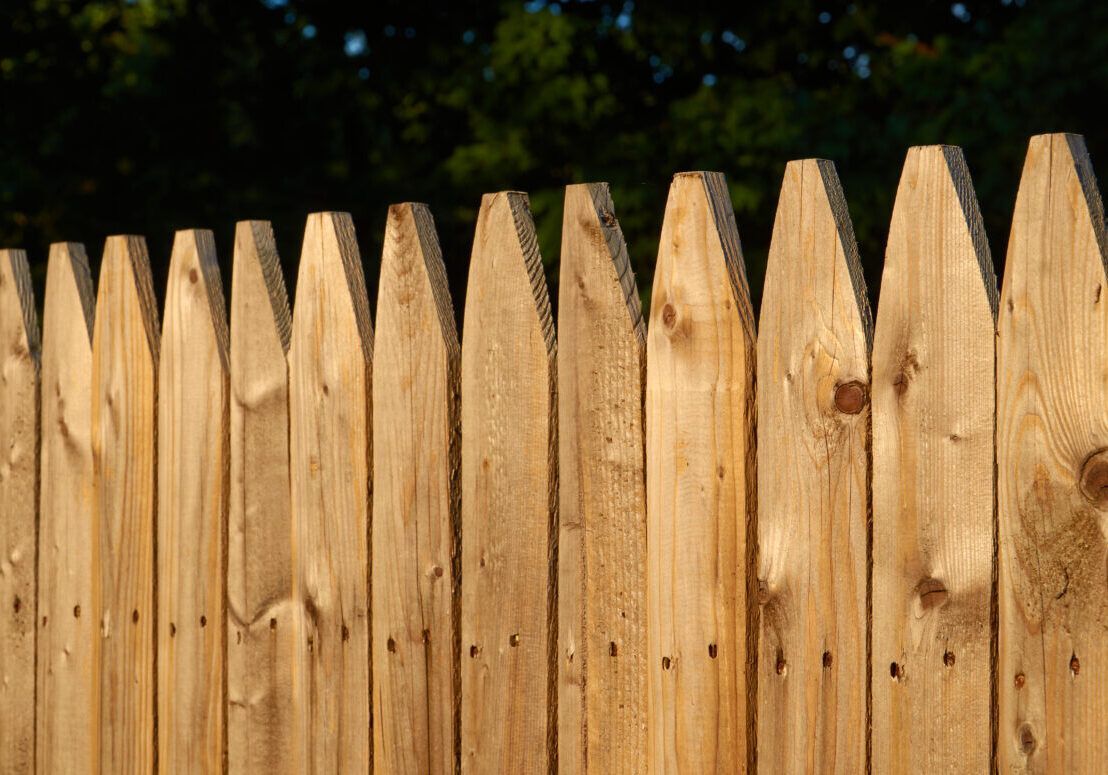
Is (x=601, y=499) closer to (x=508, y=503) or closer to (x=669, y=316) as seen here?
(x=508, y=503)

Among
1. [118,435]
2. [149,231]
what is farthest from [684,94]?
[118,435]

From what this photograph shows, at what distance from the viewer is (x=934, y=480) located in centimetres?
156

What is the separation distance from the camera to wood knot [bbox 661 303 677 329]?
1.77 meters

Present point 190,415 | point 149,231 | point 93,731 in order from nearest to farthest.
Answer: point 190,415 < point 93,731 < point 149,231

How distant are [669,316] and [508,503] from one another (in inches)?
16.3

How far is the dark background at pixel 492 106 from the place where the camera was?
30.7ft

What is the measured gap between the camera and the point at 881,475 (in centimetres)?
160

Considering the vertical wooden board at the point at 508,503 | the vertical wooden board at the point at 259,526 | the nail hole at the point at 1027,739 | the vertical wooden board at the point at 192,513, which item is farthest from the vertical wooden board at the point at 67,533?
the nail hole at the point at 1027,739

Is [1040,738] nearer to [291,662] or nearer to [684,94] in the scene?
[291,662]

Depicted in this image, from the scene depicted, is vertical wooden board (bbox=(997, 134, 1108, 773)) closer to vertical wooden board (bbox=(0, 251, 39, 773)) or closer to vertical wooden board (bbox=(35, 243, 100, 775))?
vertical wooden board (bbox=(35, 243, 100, 775))

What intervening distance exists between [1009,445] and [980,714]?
13.8 inches

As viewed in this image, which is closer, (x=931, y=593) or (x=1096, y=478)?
(x=1096, y=478)

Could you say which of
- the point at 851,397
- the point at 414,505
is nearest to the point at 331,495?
the point at 414,505

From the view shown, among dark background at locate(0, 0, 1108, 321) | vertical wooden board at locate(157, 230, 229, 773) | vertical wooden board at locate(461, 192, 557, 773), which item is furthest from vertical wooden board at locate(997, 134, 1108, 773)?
dark background at locate(0, 0, 1108, 321)
